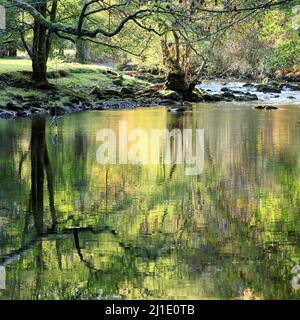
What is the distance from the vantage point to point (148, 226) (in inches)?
292

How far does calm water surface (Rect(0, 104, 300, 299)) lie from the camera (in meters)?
5.57

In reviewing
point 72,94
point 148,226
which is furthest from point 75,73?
point 148,226

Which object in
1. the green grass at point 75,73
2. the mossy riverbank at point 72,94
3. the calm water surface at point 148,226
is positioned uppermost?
the green grass at point 75,73

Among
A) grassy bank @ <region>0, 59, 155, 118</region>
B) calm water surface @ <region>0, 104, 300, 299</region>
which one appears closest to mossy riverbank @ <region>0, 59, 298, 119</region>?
grassy bank @ <region>0, 59, 155, 118</region>

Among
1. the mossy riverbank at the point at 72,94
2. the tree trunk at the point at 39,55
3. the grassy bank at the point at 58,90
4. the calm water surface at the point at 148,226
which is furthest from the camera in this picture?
the tree trunk at the point at 39,55

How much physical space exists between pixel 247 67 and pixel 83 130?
128 feet

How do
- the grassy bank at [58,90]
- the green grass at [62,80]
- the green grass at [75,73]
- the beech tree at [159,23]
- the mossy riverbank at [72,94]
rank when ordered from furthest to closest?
the green grass at [75,73]
the green grass at [62,80]
the mossy riverbank at [72,94]
the grassy bank at [58,90]
the beech tree at [159,23]

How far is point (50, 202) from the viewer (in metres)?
8.74

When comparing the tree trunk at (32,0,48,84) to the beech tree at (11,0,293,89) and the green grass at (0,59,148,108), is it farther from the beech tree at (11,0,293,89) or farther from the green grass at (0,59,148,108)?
the green grass at (0,59,148,108)

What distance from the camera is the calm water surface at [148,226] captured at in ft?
18.3

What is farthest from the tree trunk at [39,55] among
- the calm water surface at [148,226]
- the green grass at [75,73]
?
the calm water surface at [148,226]

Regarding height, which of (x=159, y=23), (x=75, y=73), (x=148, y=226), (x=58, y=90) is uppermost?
(x=75, y=73)

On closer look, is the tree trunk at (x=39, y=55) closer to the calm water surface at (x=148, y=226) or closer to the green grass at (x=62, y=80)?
the green grass at (x=62, y=80)

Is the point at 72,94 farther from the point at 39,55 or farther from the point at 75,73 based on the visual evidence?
the point at 75,73
